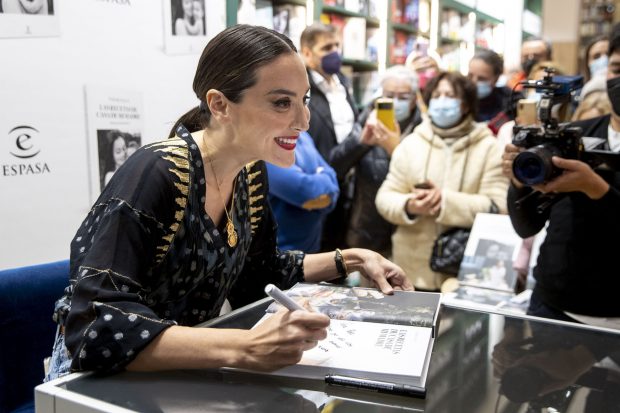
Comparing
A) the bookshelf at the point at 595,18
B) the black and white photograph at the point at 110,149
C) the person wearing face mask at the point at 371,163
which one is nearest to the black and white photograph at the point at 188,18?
the black and white photograph at the point at 110,149

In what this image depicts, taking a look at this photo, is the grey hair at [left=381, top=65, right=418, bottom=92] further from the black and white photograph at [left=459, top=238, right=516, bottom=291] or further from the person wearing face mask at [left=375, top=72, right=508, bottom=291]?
the black and white photograph at [left=459, top=238, right=516, bottom=291]

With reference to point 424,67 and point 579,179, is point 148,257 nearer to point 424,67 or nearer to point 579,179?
point 579,179

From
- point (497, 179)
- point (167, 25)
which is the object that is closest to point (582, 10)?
point (497, 179)

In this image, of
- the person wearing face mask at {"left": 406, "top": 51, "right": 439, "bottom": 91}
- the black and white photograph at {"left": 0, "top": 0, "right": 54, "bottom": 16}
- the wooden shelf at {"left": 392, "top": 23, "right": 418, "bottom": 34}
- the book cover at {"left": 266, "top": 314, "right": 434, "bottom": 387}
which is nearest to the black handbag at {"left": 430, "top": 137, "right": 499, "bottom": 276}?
the person wearing face mask at {"left": 406, "top": 51, "right": 439, "bottom": 91}

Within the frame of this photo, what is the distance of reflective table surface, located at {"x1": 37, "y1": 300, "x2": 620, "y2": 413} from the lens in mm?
848

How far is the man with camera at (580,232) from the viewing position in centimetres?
162

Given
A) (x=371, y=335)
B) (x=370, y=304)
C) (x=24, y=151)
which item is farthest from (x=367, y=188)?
(x=371, y=335)

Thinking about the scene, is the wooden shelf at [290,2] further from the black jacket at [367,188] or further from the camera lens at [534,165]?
the camera lens at [534,165]

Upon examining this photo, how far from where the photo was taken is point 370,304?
1189 mm

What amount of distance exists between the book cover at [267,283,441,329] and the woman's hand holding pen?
18cm

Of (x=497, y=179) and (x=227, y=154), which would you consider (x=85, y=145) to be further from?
(x=497, y=179)

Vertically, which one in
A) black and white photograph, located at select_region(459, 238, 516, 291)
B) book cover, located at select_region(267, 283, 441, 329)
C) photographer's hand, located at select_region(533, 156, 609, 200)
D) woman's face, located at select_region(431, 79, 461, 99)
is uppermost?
woman's face, located at select_region(431, 79, 461, 99)

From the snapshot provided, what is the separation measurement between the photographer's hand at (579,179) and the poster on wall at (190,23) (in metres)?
1.48

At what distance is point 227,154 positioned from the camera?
1.24 meters
